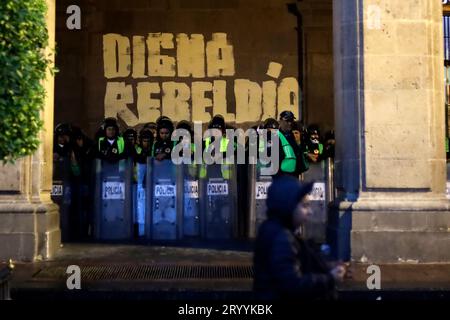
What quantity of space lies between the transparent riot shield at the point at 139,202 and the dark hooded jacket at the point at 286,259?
854cm

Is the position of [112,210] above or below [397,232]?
above

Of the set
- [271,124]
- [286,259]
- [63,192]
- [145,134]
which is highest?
[271,124]

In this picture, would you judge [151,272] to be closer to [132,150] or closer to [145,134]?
[132,150]

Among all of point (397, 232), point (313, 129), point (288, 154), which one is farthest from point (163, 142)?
point (397, 232)

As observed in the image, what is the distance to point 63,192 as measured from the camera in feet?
38.9

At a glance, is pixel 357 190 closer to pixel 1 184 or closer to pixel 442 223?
pixel 442 223

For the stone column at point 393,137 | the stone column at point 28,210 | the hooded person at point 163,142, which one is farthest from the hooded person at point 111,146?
the stone column at point 393,137

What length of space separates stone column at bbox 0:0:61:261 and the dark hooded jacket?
6199mm

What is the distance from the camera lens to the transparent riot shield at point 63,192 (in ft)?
38.6

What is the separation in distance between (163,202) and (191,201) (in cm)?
57

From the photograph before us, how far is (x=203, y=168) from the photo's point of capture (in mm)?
11930

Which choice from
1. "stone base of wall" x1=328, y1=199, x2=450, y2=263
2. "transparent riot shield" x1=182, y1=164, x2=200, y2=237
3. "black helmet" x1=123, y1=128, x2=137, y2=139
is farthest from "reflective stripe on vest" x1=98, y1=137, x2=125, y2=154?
"stone base of wall" x1=328, y1=199, x2=450, y2=263

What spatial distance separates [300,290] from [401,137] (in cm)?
634

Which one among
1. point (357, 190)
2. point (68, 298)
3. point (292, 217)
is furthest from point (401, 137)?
point (292, 217)
